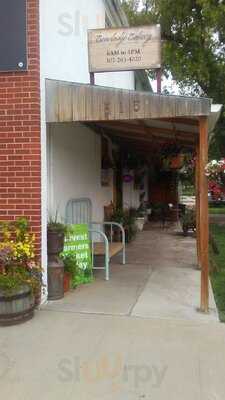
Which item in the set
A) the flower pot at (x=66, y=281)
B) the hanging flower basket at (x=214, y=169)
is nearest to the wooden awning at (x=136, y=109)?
the hanging flower basket at (x=214, y=169)

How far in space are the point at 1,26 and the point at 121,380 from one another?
14.4ft

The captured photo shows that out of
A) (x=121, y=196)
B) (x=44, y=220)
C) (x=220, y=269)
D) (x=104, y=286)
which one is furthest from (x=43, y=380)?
(x=121, y=196)

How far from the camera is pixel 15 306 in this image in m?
5.86

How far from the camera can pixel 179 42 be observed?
20.0 metres

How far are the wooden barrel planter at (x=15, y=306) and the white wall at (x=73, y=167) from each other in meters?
1.96

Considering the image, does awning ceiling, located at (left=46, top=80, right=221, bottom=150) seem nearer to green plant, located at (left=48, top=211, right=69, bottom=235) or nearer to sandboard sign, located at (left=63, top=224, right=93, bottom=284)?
green plant, located at (left=48, top=211, right=69, bottom=235)

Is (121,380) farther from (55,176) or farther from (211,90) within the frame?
(211,90)

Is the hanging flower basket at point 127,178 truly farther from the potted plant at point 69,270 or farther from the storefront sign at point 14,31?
the storefront sign at point 14,31

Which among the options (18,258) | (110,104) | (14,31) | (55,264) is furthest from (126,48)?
(18,258)

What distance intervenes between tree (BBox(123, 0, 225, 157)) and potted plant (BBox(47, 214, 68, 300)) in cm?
A: 1340

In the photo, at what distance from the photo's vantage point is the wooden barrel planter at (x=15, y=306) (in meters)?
5.80

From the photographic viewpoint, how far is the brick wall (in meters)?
6.48

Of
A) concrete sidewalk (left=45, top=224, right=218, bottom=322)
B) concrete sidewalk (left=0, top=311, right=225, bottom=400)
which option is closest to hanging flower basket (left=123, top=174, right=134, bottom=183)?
concrete sidewalk (left=45, top=224, right=218, bottom=322)

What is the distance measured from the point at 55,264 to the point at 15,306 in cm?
123
